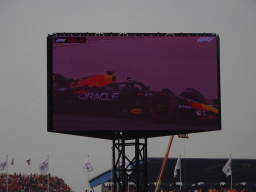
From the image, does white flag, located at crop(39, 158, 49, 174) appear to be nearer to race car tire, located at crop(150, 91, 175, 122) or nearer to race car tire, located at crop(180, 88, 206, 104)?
race car tire, located at crop(150, 91, 175, 122)

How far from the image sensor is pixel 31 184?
153 feet

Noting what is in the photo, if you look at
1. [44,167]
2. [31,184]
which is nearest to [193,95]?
[44,167]

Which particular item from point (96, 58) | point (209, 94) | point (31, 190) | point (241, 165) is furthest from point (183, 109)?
point (241, 165)

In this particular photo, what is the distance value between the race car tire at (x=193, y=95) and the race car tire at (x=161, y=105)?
1.88 ft

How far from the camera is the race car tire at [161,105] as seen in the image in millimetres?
22406

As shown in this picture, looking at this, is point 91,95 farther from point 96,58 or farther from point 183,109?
point 183,109

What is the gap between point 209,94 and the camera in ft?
74.5

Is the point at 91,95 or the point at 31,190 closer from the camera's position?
the point at 91,95

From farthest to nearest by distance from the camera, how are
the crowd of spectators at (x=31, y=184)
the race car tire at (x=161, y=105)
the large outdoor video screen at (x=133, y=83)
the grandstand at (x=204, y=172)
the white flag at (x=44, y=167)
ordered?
the grandstand at (x=204, y=172), the crowd of spectators at (x=31, y=184), the white flag at (x=44, y=167), the race car tire at (x=161, y=105), the large outdoor video screen at (x=133, y=83)

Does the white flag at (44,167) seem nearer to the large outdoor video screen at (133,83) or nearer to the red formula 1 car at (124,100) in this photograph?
the large outdoor video screen at (133,83)

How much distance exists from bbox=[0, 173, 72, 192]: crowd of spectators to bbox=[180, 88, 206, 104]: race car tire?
26.0 metres

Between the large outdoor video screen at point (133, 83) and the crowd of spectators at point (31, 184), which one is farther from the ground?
the large outdoor video screen at point (133, 83)

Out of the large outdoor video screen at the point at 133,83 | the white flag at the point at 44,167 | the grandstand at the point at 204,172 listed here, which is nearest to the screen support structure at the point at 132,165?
the large outdoor video screen at the point at 133,83

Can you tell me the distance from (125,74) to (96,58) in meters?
1.43
